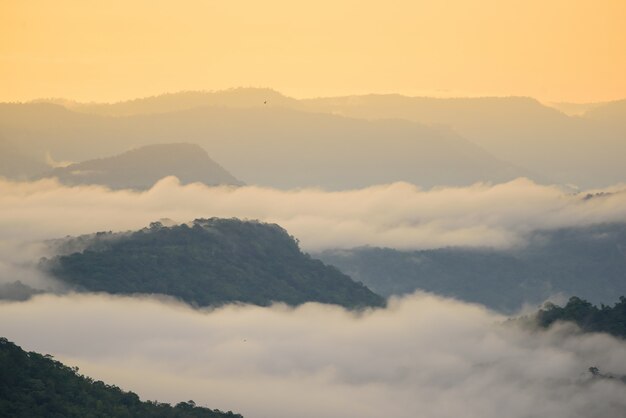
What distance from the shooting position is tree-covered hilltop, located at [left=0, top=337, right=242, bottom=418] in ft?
509

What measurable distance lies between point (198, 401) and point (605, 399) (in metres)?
39.7

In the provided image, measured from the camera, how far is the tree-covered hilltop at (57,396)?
155m

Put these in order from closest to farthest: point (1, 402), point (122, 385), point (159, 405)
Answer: point (1, 402)
point (159, 405)
point (122, 385)

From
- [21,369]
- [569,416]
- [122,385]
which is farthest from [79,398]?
[569,416]

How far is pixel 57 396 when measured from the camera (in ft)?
522

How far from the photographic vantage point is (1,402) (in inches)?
A: 5989

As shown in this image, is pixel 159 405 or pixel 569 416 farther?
pixel 569 416

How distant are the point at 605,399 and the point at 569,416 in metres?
3.88

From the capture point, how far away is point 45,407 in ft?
514

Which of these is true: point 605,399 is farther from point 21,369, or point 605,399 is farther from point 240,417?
point 21,369

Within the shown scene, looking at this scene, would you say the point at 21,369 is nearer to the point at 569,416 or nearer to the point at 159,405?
the point at 159,405

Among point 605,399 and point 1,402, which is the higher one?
point 605,399

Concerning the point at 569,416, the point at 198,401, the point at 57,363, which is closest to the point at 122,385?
the point at 198,401

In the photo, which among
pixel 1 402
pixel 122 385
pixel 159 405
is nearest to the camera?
pixel 1 402
